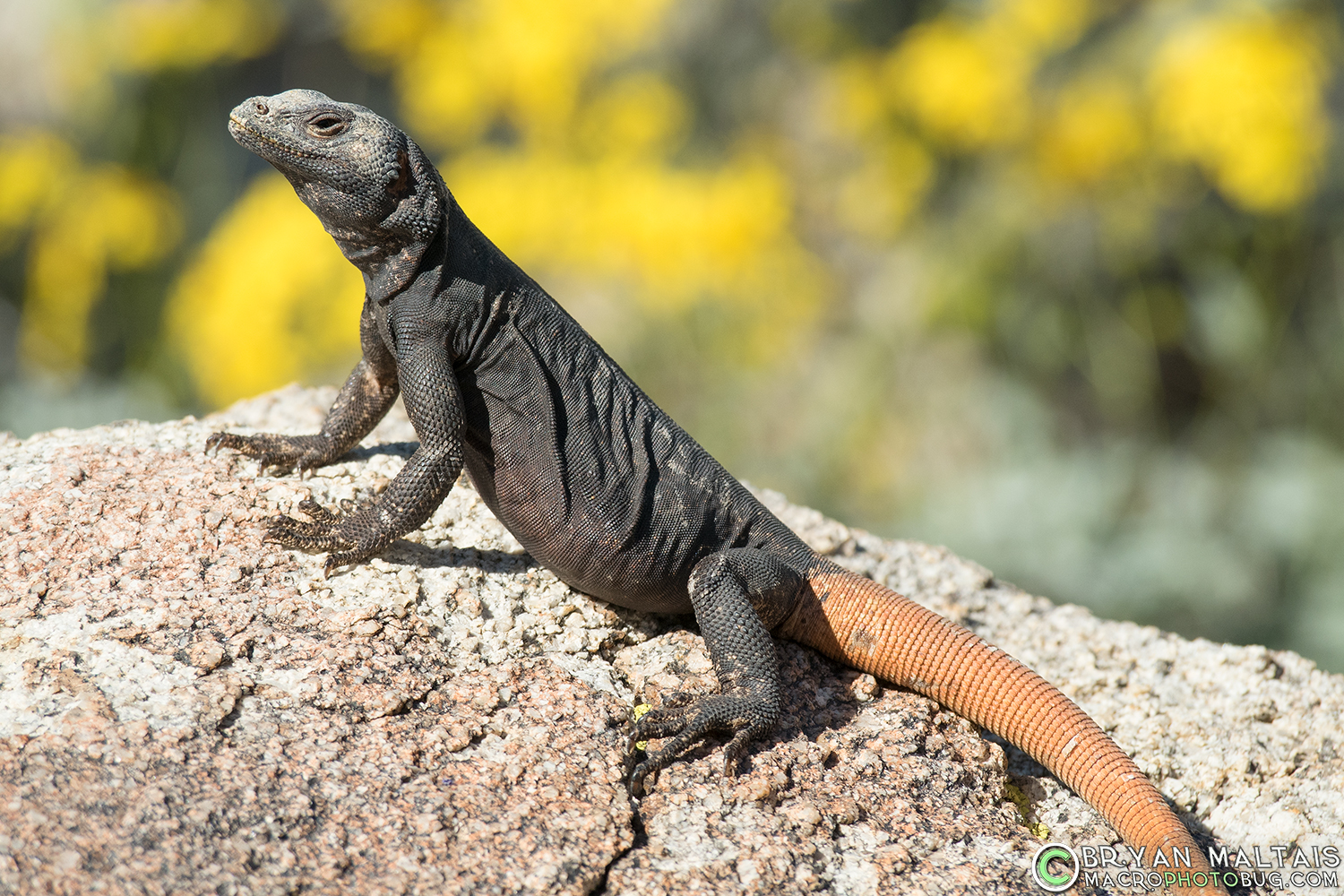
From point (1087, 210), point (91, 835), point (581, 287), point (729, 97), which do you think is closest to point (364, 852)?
Answer: point (91, 835)

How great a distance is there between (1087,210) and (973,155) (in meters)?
0.85

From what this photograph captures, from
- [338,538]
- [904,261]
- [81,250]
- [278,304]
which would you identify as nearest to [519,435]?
[338,538]

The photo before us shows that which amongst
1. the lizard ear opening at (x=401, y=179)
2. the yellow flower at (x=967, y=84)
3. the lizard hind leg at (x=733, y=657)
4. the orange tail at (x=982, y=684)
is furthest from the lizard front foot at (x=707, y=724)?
the yellow flower at (x=967, y=84)

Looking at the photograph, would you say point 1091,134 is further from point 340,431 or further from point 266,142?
point 266,142

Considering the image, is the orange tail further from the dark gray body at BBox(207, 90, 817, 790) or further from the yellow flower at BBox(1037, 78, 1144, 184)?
the yellow flower at BBox(1037, 78, 1144, 184)

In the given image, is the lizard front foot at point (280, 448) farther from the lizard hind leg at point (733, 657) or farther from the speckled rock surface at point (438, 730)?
the lizard hind leg at point (733, 657)

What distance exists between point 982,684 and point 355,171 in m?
2.66

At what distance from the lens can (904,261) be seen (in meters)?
7.32

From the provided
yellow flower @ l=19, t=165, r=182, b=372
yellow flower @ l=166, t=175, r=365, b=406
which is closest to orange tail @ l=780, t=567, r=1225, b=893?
yellow flower @ l=166, t=175, r=365, b=406

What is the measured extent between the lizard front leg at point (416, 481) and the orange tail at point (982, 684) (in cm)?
132

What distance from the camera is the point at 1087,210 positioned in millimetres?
7141

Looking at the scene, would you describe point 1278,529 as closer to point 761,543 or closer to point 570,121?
point 761,543

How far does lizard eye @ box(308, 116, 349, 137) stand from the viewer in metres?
3.50

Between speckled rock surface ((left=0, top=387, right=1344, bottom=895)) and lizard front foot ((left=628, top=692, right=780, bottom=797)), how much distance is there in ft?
0.22
